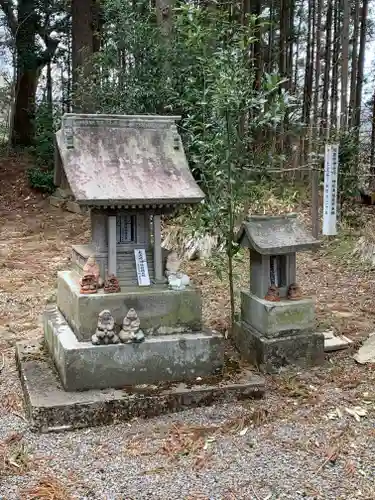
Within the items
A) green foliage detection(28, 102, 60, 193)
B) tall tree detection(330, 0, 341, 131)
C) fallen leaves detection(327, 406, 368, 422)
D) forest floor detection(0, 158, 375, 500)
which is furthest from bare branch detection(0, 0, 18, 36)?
fallen leaves detection(327, 406, 368, 422)

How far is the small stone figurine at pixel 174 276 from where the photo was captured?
476cm

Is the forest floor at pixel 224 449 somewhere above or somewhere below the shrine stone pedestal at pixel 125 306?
below

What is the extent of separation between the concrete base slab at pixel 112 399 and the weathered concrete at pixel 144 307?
48cm

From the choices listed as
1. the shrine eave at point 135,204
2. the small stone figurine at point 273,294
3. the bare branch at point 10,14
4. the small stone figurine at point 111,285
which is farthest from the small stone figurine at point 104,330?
the bare branch at point 10,14

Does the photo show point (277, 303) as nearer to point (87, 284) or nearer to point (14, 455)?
point (87, 284)

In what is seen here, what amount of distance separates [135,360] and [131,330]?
249 mm

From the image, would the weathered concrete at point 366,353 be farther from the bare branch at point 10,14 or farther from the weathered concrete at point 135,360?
the bare branch at point 10,14

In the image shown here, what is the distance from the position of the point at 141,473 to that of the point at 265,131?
10.1 metres

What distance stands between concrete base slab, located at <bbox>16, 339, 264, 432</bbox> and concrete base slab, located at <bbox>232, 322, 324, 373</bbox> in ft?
1.14

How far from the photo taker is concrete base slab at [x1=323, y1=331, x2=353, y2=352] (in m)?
5.66

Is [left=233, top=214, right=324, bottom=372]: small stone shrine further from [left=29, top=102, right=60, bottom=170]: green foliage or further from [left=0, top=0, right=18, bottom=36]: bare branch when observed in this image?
[left=0, top=0, right=18, bottom=36]: bare branch

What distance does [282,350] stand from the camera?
5.11 m

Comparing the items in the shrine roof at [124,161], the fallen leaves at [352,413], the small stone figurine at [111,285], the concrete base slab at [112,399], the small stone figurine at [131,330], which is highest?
the shrine roof at [124,161]

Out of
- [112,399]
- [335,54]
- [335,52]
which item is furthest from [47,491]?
[335,54]
